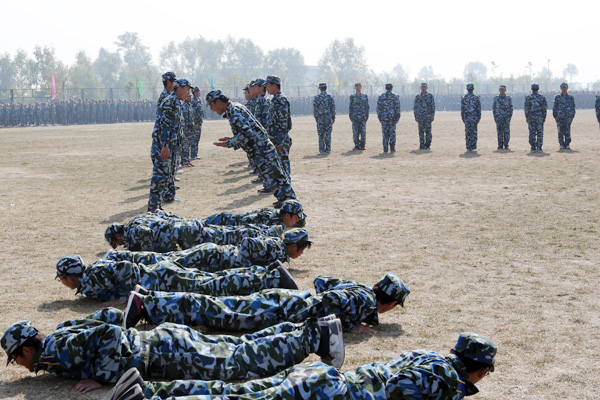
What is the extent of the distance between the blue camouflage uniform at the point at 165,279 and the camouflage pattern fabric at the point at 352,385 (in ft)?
4.89

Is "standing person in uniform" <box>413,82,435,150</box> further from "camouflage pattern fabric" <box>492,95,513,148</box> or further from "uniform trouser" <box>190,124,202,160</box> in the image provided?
"uniform trouser" <box>190,124,202,160</box>

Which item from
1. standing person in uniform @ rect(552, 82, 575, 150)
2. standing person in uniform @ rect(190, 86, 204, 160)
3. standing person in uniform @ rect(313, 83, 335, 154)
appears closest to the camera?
standing person in uniform @ rect(190, 86, 204, 160)

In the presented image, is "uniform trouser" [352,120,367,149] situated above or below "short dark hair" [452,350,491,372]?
above

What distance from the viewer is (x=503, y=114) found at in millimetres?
16672

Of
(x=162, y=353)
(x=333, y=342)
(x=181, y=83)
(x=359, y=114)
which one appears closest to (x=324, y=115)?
(x=359, y=114)

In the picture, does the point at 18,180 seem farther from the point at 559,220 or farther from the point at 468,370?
the point at 468,370

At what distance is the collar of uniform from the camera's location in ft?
10.3

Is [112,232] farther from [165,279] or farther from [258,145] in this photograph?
[258,145]

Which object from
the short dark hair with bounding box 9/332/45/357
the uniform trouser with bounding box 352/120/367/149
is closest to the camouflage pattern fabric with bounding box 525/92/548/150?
the uniform trouser with bounding box 352/120/367/149

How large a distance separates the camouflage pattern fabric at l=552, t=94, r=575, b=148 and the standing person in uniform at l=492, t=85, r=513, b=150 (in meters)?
1.23

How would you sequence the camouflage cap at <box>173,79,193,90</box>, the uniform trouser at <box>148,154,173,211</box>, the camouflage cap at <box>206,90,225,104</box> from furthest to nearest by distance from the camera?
the uniform trouser at <box>148,154,173,211</box> < the camouflage cap at <box>173,79,193,90</box> < the camouflage cap at <box>206,90,225,104</box>

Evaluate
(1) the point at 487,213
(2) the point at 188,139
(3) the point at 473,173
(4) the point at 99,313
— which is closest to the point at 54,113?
(2) the point at 188,139

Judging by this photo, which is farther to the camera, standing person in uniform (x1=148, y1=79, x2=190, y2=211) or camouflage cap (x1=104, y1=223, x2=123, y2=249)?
standing person in uniform (x1=148, y1=79, x2=190, y2=211)

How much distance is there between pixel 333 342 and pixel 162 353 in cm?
98
